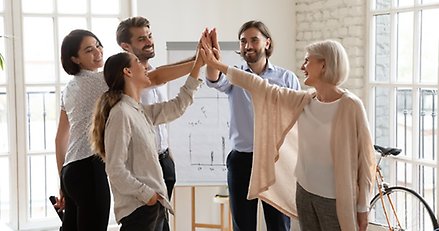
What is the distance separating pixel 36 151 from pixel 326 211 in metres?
2.57

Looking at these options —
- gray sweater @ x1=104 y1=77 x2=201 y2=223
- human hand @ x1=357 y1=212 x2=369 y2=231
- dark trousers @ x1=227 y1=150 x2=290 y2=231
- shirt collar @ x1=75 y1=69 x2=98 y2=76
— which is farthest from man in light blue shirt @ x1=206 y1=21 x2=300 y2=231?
gray sweater @ x1=104 y1=77 x2=201 y2=223

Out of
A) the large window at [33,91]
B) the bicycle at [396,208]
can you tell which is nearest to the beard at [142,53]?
the large window at [33,91]

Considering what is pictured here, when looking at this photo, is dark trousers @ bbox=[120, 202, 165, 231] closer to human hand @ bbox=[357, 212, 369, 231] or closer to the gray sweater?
→ the gray sweater

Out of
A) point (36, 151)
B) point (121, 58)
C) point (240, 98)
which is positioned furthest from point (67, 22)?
point (121, 58)

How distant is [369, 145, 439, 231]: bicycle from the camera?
13.1 feet

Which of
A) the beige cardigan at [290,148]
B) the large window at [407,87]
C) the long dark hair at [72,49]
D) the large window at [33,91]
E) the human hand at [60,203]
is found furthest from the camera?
the large window at [33,91]

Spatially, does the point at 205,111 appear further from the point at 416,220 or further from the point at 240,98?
the point at 416,220

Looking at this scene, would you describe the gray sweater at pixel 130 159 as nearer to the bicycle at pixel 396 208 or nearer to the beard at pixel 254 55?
the beard at pixel 254 55

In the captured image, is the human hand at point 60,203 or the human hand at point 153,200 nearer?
the human hand at point 153,200

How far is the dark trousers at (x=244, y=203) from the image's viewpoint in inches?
130

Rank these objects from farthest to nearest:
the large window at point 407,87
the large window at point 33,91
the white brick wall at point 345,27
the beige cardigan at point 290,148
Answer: the white brick wall at point 345,27
the large window at point 33,91
the large window at point 407,87
the beige cardigan at point 290,148

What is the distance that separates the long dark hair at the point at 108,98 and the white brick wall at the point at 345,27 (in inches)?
97.0

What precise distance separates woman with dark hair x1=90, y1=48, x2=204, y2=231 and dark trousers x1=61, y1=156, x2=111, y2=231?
→ 0.30m

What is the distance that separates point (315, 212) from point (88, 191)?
41.5 inches
